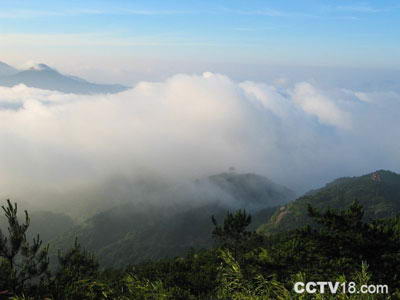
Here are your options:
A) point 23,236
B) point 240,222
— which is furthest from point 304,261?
point 23,236

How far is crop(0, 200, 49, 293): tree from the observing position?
2358cm

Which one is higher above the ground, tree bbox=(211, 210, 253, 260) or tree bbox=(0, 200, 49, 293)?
tree bbox=(0, 200, 49, 293)

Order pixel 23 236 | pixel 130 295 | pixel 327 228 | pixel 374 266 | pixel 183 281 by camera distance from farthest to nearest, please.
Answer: pixel 183 281 < pixel 327 228 < pixel 374 266 < pixel 23 236 < pixel 130 295

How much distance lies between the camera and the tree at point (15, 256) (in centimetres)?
2358

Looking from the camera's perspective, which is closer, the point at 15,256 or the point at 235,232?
the point at 15,256

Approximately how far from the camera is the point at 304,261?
44.8m

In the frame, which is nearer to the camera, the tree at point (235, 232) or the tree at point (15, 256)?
the tree at point (15, 256)

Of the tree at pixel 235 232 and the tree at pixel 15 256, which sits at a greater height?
the tree at pixel 15 256

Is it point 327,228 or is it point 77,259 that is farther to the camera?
point 77,259

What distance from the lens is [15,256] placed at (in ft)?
82.3

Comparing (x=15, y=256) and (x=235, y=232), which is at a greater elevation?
Answer: (x=15, y=256)

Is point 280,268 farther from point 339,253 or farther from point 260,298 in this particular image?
point 260,298

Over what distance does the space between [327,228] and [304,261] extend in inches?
216

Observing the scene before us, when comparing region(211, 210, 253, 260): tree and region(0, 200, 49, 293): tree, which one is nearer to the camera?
region(0, 200, 49, 293): tree
